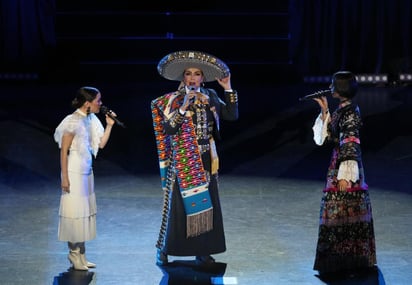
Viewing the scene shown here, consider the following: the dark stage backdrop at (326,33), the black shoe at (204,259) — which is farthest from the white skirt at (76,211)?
the dark stage backdrop at (326,33)

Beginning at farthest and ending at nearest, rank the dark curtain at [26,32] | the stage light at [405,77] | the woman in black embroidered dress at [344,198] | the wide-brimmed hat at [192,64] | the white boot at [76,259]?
the dark curtain at [26,32] < the stage light at [405,77] < the white boot at [76,259] < the wide-brimmed hat at [192,64] < the woman in black embroidered dress at [344,198]

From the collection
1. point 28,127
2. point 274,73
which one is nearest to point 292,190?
point 28,127

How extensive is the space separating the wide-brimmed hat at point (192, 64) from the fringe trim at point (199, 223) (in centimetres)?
92

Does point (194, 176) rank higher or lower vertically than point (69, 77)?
higher

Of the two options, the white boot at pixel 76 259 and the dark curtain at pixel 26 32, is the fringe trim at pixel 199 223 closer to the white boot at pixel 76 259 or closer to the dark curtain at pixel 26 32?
the white boot at pixel 76 259

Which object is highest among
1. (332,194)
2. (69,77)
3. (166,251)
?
(332,194)

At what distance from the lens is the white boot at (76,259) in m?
6.04

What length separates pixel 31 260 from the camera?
6.31m

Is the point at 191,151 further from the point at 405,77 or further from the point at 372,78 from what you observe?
the point at 372,78

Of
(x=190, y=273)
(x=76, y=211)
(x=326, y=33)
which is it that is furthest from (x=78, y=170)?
(x=326, y=33)

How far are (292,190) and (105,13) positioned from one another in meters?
9.27

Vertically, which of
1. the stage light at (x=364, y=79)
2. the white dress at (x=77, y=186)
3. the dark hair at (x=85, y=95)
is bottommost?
the stage light at (x=364, y=79)

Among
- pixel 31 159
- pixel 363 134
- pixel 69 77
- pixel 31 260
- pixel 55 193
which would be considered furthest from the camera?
pixel 69 77

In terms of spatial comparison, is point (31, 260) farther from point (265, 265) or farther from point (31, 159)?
point (31, 159)
